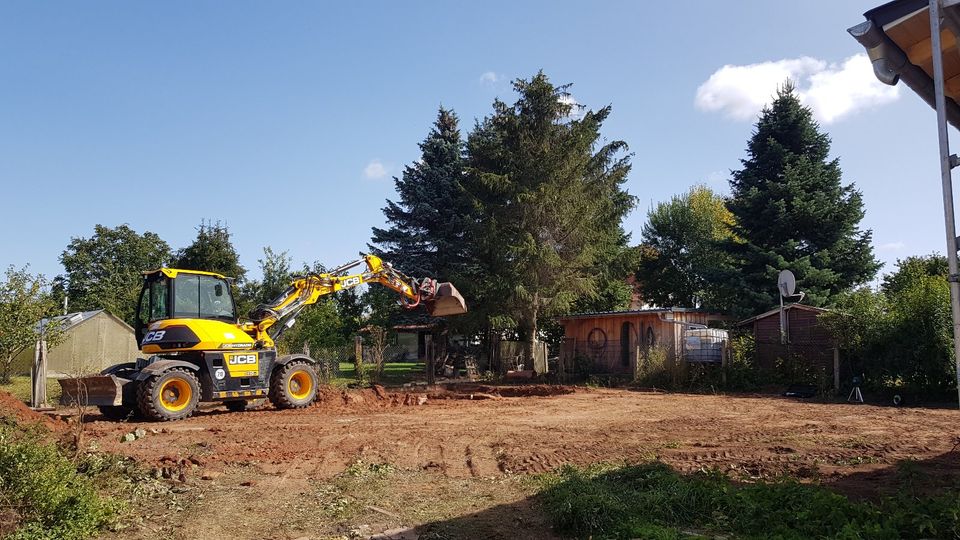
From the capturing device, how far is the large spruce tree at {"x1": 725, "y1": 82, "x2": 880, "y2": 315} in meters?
27.0

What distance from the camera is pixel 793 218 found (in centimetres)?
2741

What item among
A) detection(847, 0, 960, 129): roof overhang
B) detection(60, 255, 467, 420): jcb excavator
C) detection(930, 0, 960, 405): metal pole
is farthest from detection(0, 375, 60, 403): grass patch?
detection(930, 0, 960, 405): metal pole

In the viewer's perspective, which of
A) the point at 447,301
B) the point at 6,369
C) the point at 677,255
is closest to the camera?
the point at 447,301

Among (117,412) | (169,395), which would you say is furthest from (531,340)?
(117,412)

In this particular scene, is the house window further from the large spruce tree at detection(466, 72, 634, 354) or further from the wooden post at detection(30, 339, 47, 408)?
the wooden post at detection(30, 339, 47, 408)

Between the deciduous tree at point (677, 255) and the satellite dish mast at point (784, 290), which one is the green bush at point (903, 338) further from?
the deciduous tree at point (677, 255)

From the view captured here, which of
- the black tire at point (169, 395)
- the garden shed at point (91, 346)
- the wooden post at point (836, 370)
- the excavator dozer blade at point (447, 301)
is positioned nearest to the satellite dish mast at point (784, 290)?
the wooden post at point (836, 370)

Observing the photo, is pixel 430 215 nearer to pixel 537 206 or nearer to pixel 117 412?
pixel 537 206

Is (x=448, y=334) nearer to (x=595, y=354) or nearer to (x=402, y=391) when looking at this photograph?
(x=595, y=354)

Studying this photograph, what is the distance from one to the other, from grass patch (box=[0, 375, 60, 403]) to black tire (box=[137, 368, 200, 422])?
219 inches

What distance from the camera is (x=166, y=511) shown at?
675 cm

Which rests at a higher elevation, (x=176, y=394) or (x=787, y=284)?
(x=787, y=284)

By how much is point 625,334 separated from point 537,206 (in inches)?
239

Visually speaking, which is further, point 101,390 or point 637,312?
point 637,312
